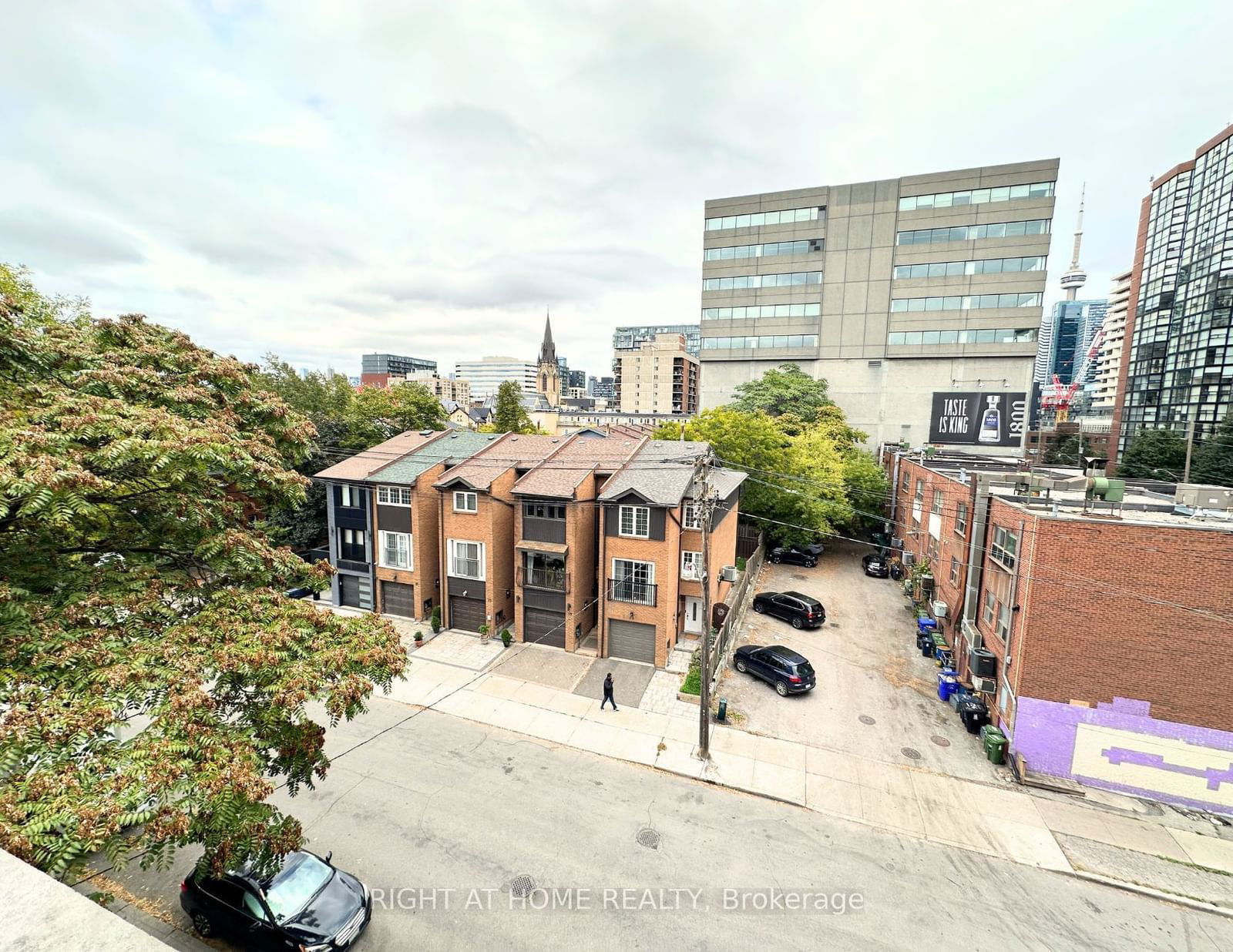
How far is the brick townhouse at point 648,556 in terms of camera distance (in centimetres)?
2109

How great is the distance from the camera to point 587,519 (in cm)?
2353

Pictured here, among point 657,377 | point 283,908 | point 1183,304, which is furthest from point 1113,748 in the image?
point 657,377

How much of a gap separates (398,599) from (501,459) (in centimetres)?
884

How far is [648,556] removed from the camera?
21.4 m

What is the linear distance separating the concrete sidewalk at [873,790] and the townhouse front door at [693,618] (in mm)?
5468

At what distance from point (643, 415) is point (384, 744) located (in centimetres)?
10464

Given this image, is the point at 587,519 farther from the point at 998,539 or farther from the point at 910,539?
the point at 910,539

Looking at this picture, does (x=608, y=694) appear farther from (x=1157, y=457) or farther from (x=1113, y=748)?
(x=1157, y=457)

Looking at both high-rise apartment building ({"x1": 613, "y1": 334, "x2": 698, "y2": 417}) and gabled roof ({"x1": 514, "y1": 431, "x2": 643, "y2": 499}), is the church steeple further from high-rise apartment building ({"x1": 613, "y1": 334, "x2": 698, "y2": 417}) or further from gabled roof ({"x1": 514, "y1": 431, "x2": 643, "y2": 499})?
gabled roof ({"x1": 514, "y1": 431, "x2": 643, "y2": 499})

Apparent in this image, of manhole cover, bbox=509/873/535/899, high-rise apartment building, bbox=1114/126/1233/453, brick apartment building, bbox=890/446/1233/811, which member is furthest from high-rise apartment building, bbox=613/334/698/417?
manhole cover, bbox=509/873/535/899

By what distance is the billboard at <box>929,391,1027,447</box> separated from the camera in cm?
4006

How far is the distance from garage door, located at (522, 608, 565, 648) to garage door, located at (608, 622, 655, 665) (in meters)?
2.32

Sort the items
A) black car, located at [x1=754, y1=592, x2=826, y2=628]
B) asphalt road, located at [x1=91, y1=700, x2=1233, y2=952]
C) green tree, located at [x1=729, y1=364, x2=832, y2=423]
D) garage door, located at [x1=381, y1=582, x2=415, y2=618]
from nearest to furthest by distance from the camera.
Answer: asphalt road, located at [x1=91, y1=700, x2=1233, y2=952]
black car, located at [x1=754, y1=592, x2=826, y2=628]
garage door, located at [x1=381, y1=582, x2=415, y2=618]
green tree, located at [x1=729, y1=364, x2=832, y2=423]

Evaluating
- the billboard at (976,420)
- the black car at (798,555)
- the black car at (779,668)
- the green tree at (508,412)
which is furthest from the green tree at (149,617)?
the green tree at (508,412)
